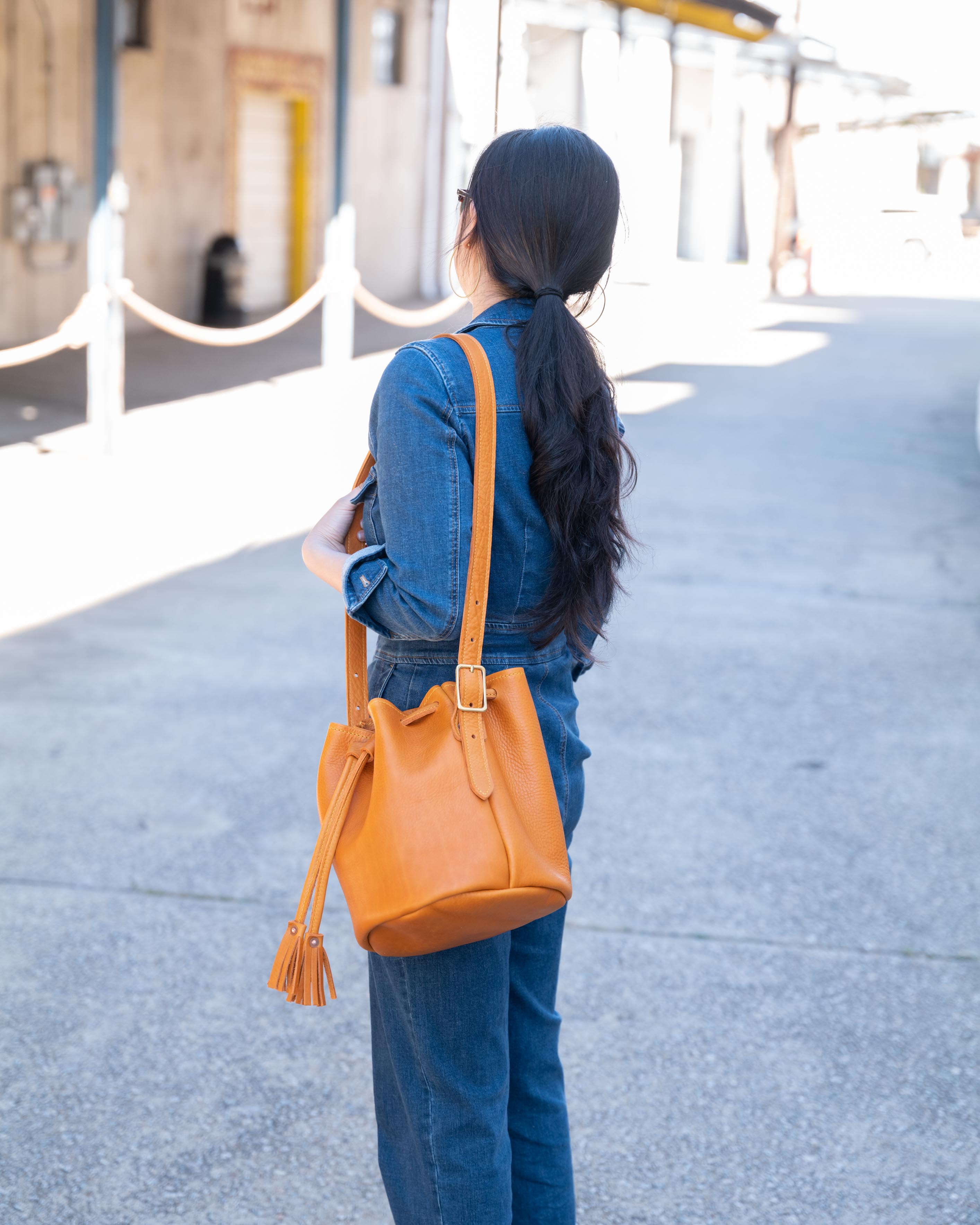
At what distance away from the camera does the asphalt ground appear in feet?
8.43

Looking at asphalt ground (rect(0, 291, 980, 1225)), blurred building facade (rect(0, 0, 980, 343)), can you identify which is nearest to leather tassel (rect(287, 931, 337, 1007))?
asphalt ground (rect(0, 291, 980, 1225))

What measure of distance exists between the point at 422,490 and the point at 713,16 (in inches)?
749

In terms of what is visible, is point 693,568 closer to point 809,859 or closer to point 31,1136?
point 809,859

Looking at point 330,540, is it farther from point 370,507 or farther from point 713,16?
point 713,16

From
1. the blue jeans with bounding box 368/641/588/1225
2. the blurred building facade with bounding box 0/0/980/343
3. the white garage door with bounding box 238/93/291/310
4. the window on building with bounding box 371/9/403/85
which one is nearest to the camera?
the blue jeans with bounding box 368/641/588/1225

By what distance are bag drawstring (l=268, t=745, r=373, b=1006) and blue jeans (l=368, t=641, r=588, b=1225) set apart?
0.10 meters

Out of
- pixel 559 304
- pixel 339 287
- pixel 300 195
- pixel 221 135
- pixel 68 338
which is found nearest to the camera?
pixel 559 304

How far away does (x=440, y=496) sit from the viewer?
1689mm

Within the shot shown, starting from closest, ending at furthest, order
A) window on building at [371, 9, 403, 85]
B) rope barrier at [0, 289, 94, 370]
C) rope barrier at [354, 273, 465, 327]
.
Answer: rope barrier at [0, 289, 94, 370], rope barrier at [354, 273, 465, 327], window on building at [371, 9, 403, 85]

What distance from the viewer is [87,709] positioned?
473cm

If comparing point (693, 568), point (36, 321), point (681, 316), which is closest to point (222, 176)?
point (36, 321)

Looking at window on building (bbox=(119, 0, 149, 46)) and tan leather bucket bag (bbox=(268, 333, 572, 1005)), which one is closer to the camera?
tan leather bucket bag (bbox=(268, 333, 572, 1005))

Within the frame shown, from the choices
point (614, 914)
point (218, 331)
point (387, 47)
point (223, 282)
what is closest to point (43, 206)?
point (223, 282)

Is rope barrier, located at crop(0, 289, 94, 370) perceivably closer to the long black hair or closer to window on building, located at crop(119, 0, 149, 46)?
the long black hair
